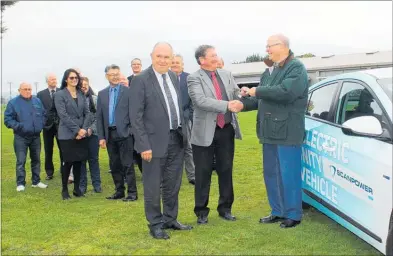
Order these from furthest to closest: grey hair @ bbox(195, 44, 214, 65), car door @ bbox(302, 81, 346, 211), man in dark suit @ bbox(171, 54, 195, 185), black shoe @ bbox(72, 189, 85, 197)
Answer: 1. black shoe @ bbox(72, 189, 85, 197)
2. man in dark suit @ bbox(171, 54, 195, 185)
3. grey hair @ bbox(195, 44, 214, 65)
4. car door @ bbox(302, 81, 346, 211)

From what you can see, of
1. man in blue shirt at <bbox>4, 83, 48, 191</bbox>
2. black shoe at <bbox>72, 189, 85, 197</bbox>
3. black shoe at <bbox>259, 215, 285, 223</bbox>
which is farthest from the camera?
→ man in blue shirt at <bbox>4, 83, 48, 191</bbox>

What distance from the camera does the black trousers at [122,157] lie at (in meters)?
6.95

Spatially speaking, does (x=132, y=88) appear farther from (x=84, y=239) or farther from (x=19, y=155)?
(x=19, y=155)

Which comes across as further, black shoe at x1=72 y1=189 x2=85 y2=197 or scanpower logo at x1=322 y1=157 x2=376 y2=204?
black shoe at x1=72 y1=189 x2=85 y2=197

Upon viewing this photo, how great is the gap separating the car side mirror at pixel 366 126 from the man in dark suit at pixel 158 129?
6.04 feet

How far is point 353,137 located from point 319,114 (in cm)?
105

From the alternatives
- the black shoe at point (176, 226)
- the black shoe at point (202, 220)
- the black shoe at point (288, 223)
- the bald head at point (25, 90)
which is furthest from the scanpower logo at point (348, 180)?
the bald head at point (25, 90)

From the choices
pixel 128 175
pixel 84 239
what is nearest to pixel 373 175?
pixel 84 239

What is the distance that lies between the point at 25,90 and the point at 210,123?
4.30m

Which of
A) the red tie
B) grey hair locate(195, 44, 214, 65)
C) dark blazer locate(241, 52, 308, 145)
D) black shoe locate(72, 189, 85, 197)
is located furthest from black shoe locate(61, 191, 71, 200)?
dark blazer locate(241, 52, 308, 145)

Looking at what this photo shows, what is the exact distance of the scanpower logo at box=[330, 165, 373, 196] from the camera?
377cm

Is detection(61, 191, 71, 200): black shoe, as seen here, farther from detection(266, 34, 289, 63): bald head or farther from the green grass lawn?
detection(266, 34, 289, 63): bald head

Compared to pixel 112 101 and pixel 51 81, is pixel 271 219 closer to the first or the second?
pixel 112 101

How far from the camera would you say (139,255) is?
4.30m
